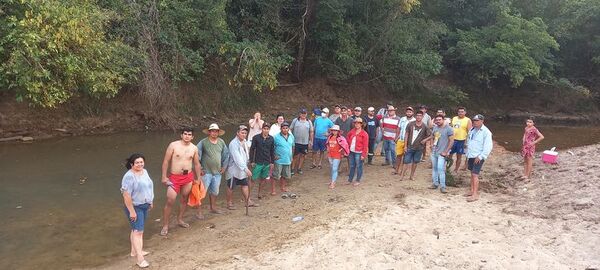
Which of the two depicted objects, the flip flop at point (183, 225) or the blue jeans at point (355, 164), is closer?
the flip flop at point (183, 225)

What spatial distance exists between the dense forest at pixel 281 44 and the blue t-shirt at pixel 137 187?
8.06 m

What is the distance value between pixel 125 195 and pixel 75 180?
521 centimetres

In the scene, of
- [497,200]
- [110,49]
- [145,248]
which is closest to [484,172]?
[497,200]

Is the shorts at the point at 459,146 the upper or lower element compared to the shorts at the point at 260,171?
upper

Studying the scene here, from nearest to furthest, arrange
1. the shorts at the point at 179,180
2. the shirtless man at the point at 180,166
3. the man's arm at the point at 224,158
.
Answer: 1. the shirtless man at the point at 180,166
2. the shorts at the point at 179,180
3. the man's arm at the point at 224,158

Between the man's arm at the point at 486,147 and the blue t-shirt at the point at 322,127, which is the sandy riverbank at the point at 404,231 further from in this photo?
the blue t-shirt at the point at 322,127

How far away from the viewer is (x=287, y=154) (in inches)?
391

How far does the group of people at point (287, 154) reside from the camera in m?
7.36

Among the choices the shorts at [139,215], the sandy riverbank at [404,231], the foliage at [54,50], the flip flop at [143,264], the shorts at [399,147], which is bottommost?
the flip flop at [143,264]

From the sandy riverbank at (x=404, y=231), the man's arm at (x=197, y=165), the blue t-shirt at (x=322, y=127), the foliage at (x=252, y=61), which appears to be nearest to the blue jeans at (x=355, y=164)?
the sandy riverbank at (x=404, y=231)

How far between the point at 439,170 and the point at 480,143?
37.9 inches

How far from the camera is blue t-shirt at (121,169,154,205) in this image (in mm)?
6270

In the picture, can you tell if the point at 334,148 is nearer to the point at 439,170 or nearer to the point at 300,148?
the point at 300,148

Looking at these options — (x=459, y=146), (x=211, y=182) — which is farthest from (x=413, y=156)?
(x=211, y=182)
